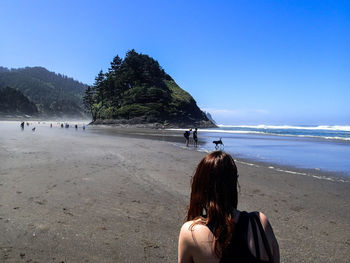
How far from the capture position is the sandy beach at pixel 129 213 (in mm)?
4430

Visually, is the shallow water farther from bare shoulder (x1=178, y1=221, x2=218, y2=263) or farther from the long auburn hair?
bare shoulder (x1=178, y1=221, x2=218, y2=263)

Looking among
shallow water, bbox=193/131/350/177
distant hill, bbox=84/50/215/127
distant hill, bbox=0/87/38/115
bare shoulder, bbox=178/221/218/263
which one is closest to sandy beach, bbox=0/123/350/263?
bare shoulder, bbox=178/221/218/263

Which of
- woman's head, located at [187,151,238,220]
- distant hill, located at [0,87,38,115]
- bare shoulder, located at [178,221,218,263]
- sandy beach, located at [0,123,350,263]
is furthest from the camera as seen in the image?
distant hill, located at [0,87,38,115]

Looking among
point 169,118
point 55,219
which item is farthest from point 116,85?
point 55,219

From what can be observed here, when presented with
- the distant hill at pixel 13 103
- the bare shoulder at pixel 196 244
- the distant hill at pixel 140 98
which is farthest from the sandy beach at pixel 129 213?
the distant hill at pixel 13 103

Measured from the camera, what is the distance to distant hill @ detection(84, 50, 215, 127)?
86.7m

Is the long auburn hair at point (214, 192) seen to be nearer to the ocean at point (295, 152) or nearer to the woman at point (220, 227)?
the woman at point (220, 227)

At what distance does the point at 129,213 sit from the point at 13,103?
170 m

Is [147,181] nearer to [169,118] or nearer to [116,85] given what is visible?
[169,118]

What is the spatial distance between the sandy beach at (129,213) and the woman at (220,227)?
2.77 m

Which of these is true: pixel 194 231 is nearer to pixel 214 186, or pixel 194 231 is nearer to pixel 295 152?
pixel 214 186

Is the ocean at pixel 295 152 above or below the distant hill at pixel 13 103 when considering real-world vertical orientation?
below

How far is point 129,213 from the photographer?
6152mm

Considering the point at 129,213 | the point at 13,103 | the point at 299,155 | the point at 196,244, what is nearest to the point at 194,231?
the point at 196,244
